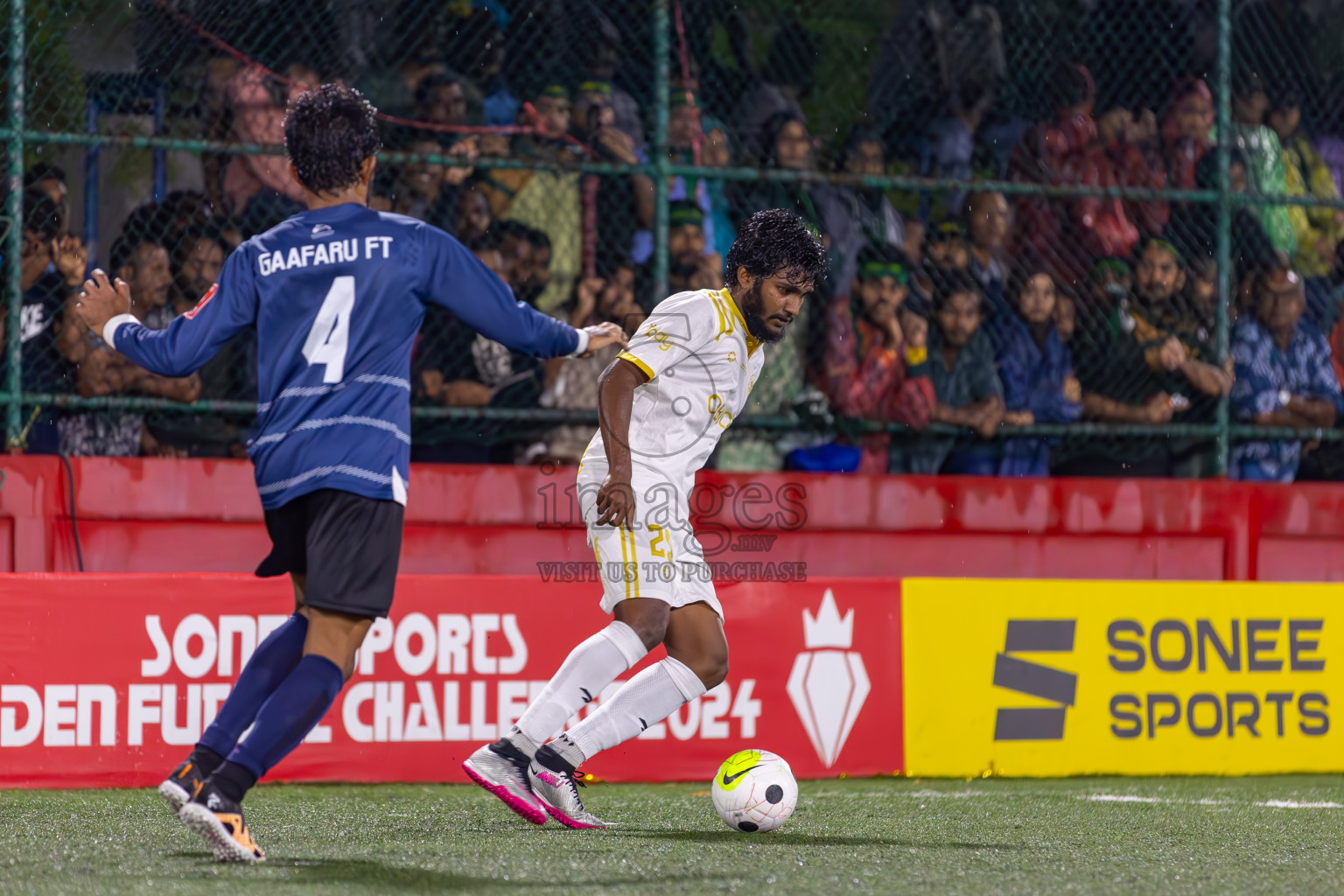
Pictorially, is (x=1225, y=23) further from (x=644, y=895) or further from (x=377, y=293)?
(x=644, y=895)

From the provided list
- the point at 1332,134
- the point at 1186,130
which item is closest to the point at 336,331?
the point at 1186,130

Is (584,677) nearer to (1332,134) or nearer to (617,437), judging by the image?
(617,437)

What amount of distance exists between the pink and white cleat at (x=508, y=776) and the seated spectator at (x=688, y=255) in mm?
3332

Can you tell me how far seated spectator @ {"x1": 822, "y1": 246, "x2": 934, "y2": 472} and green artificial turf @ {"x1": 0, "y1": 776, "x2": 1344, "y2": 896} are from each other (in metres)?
2.02

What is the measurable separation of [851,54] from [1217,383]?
2464 mm

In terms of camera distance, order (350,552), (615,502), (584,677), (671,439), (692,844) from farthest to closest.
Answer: (671,439) → (584,677) → (615,502) → (692,844) → (350,552)

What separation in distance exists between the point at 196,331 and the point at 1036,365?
5.05 metres

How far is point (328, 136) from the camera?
3.83m

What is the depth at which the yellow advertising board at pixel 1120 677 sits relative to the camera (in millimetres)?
6777

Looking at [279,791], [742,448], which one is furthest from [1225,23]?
[279,791]

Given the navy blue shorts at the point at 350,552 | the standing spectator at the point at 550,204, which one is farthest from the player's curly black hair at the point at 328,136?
the standing spectator at the point at 550,204

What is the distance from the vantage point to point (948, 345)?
7883 millimetres

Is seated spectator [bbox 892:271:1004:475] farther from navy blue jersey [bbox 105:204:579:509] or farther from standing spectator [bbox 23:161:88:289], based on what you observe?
navy blue jersey [bbox 105:204:579:509]

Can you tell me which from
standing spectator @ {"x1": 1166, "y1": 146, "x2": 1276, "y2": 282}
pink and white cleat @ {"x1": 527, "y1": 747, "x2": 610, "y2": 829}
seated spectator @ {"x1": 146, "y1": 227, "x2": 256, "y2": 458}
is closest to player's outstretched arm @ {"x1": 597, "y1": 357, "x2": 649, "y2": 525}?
pink and white cleat @ {"x1": 527, "y1": 747, "x2": 610, "y2": 829}
